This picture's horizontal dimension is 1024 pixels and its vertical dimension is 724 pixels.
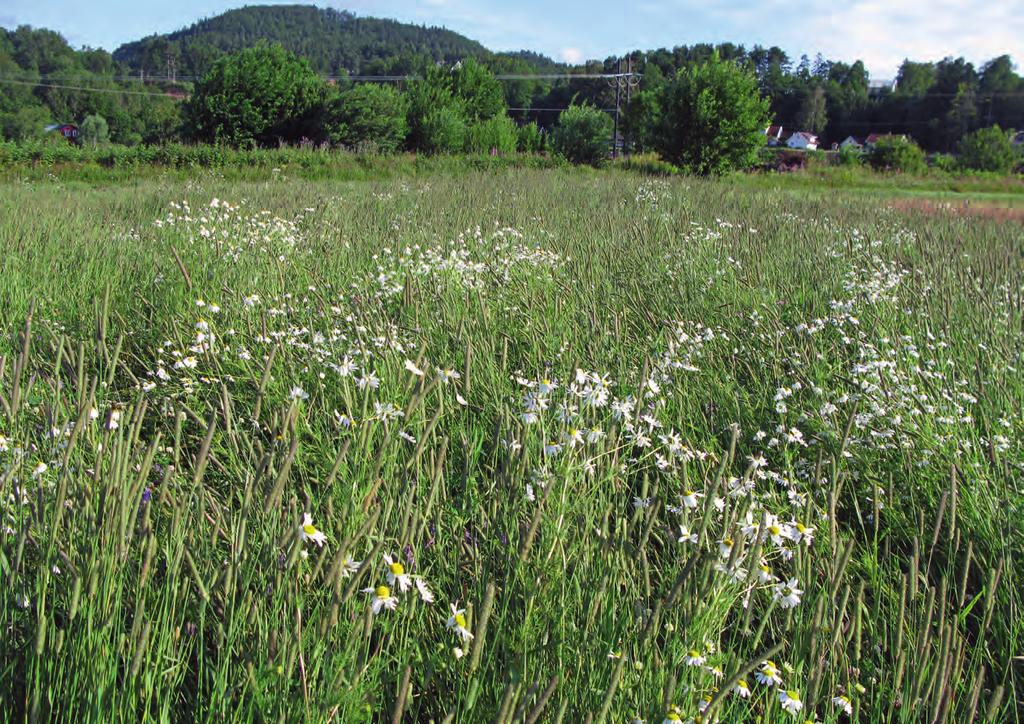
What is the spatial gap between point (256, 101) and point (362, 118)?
4.59 metres

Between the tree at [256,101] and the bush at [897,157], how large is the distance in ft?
84.4

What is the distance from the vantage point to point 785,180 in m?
26.0

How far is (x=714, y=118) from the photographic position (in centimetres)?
2720

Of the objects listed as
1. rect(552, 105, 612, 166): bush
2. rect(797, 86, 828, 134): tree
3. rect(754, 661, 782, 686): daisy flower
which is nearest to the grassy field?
rect(754, 661, 782, 686): daisy flower

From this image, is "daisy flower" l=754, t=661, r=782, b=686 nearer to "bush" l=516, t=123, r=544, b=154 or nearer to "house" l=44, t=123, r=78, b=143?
"bush" l=516, t=123, r=544, b=154

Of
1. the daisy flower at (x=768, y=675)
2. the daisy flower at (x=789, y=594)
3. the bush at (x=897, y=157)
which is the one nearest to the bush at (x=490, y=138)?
the bush at (x=897, y=157)

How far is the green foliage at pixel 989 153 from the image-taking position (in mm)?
39875

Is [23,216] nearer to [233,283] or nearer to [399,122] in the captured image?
[233,283]

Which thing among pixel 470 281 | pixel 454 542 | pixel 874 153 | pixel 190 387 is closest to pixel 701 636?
pixel 454 542

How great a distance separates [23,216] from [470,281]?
4.97 m

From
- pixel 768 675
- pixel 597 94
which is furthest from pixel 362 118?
pixel 597 94

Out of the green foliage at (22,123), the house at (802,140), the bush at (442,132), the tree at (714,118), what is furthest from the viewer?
the house at (802,140)

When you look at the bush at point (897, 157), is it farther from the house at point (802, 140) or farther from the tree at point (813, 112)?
the tree at point (813, 112)

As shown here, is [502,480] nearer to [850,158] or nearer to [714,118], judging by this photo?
[714,118]
